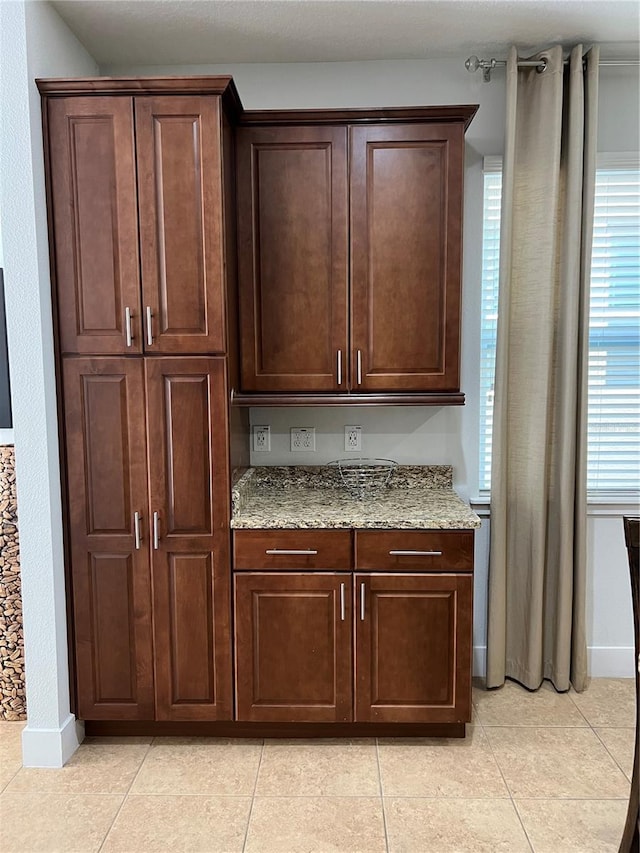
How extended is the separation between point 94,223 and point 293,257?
0.77 m

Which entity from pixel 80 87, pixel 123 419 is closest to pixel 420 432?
pixel 123 419

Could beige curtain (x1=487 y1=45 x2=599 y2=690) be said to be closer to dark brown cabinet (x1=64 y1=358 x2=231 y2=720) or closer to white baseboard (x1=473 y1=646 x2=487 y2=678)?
white baseboard (x1=473 y1=646 x2=487 y2=678)

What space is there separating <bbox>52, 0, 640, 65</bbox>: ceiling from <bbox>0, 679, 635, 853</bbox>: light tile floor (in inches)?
112

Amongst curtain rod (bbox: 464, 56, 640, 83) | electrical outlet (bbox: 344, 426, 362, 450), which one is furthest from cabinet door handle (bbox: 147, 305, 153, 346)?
curtain rod (bbox: 464, 56, 640, 83)

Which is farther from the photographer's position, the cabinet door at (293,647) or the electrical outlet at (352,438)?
the electrical outlet at (352,438)

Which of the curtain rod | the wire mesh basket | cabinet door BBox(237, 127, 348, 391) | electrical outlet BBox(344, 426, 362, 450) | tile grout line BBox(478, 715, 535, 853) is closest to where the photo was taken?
tile grout line BBox(478, 715, 535, 853)

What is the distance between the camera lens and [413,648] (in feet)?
7.89

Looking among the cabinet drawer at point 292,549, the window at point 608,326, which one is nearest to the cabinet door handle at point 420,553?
the cabinet drawer at point 292,549

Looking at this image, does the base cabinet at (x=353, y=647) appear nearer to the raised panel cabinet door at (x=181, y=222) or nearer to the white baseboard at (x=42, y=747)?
the white baseboard at (x=42, y=747)

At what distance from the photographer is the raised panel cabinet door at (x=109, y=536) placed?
235cm

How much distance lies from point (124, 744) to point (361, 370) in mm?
1794

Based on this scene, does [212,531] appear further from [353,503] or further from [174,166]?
[174,166]

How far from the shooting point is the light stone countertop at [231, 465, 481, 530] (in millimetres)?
2383

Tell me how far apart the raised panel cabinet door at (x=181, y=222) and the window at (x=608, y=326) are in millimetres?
1303
